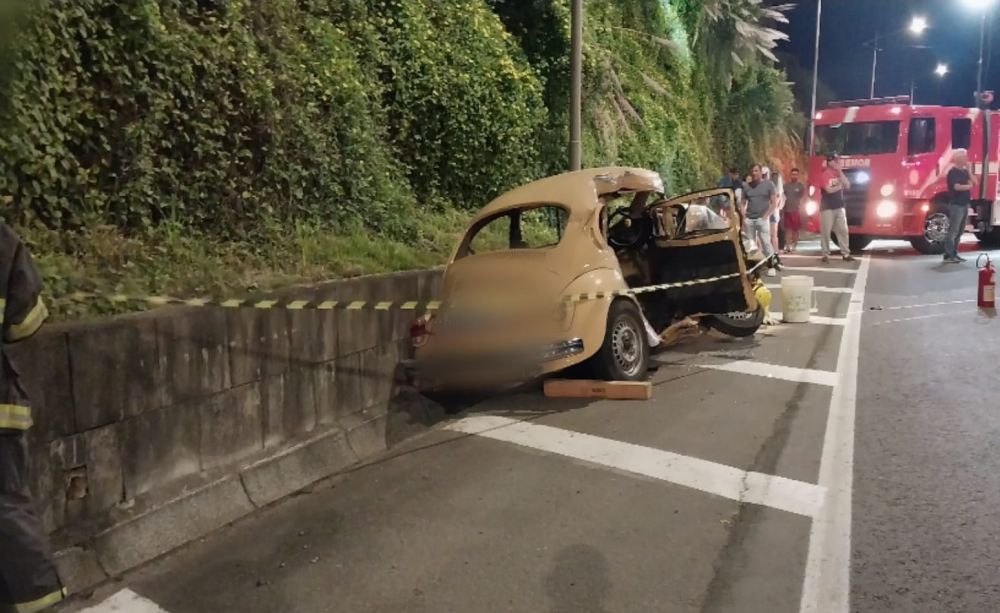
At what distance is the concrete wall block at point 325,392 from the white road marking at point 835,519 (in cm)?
323

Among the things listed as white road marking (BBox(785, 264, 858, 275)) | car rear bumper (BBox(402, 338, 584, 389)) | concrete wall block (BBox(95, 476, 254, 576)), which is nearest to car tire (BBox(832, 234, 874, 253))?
white road marking (BBox(785, 264, 858, 275))

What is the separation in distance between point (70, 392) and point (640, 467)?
129 inches

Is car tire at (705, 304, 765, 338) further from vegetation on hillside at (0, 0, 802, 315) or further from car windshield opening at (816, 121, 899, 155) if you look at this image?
car windshield opening at (816, 121, 899, 155)

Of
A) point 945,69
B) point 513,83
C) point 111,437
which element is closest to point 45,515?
point 111,437

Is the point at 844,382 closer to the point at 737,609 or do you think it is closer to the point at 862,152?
the point at 737,609

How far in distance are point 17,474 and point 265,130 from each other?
464 cm

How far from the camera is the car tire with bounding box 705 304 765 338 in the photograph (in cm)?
895

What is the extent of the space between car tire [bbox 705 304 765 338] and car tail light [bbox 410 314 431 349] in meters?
3.63

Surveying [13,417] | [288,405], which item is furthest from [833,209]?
[13,417]

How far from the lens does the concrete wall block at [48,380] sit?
12.4 ft

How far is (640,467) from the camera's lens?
206 inches

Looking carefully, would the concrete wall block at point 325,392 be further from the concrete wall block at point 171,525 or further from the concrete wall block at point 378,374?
the concrete wall block at point 171,525

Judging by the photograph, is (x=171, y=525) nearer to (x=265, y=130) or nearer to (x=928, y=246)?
(x=265, y=130)

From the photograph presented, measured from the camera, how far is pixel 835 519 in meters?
4.34
